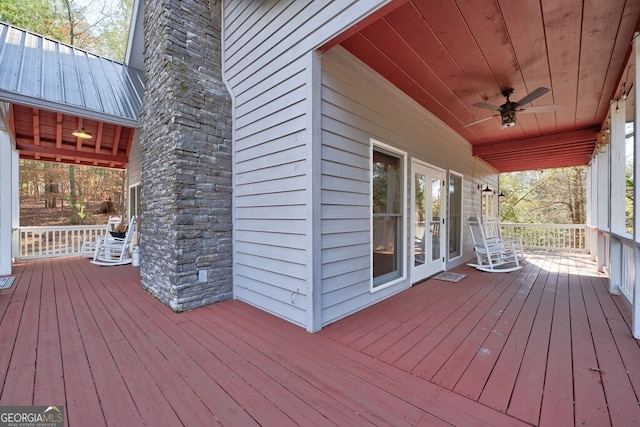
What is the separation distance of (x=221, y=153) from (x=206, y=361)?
2340mm

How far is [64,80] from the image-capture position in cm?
448

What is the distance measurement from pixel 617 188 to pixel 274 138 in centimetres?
439

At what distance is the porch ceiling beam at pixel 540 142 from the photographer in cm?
527

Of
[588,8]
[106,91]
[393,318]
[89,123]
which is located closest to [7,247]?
[106,91]

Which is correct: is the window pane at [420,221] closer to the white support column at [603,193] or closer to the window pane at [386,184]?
the window pane at [386,184]

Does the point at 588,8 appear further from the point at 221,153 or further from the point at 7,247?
the point at 7,247

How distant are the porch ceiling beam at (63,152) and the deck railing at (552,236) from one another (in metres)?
11.6

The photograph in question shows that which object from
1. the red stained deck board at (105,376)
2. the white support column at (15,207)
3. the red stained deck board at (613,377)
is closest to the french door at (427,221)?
the red stained deck board at (613,377)

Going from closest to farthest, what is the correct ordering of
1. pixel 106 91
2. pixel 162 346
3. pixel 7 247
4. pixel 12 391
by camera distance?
pixel 12 391
pixel 162 346
pixel 7 247
pixel 106 91

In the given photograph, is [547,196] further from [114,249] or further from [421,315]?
[114,249]

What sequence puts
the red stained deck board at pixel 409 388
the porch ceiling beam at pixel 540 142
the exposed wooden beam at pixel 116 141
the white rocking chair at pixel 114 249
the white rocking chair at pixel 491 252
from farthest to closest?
the exposed wooden beam at pixel 116 141 < the white rocking chair at pixel 114 249 < the porch ceiling beam at pixel 540 142 < the white rocking chair at pixel 491 252 < the red stained deck board at pixel 409 388

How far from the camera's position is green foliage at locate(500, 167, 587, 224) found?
1246 cm

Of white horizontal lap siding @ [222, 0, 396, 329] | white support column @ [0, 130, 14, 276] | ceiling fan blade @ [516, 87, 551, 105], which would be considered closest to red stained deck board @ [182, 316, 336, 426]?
white horizontal lap siding @ [222, 0, 396, 329]

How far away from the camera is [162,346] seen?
2.25 metres
